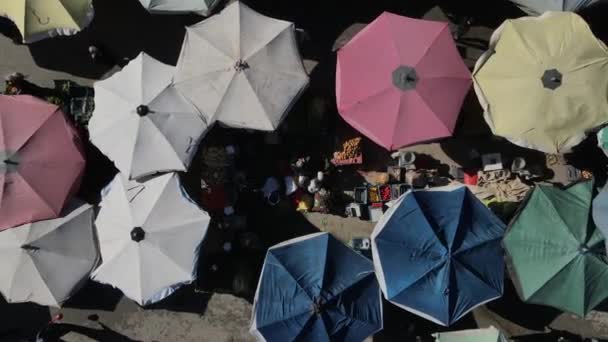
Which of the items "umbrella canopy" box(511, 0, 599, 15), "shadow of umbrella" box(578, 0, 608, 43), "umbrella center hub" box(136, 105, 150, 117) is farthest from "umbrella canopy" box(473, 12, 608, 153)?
"umbrella center hub" box(136, 105, 150, 117)

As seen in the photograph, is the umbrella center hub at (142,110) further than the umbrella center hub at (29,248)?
No

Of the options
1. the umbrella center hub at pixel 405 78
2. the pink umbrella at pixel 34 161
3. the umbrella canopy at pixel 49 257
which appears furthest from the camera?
the umbrella canopy at pixel 49 257

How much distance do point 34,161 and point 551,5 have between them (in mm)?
9394

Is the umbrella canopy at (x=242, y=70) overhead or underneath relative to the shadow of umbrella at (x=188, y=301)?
overhead

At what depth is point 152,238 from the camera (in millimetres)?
8477

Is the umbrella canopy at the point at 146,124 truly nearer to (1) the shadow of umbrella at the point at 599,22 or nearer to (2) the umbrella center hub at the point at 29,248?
(2) the umbrella center hub at the point at 29,248

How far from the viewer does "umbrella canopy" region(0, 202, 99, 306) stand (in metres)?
8.92

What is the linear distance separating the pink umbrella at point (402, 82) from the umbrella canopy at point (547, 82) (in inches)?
24.8

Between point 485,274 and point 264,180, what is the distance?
450 cm

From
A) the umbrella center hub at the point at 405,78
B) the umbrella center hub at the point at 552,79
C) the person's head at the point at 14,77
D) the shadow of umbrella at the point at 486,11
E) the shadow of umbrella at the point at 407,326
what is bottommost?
the shadow of umbrella at the point at 407,326

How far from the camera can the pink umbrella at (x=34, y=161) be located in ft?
28.7

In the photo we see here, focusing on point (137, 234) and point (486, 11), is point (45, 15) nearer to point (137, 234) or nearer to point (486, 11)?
point (137, 234)

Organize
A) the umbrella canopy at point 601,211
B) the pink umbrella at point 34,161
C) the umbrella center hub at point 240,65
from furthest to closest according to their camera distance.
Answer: the pink umbrella at point 34,161
the umbrella center hub at point 240,65
the umbrella canopy at point 601,211

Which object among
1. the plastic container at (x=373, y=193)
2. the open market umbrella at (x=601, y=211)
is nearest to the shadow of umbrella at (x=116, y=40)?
the plastic container at (x=373, y=193)
